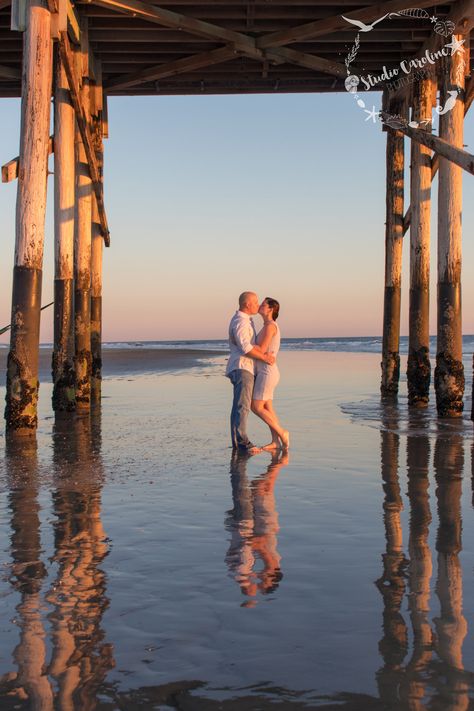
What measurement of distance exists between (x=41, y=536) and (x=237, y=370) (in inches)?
180

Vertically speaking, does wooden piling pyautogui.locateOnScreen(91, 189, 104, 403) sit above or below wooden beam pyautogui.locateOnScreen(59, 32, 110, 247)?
below

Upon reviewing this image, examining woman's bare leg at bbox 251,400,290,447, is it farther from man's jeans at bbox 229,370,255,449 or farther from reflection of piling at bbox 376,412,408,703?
reflection of piling at bbox 376,412,408,703

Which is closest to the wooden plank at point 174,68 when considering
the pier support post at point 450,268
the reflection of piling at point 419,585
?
the pier support post at point 450,268

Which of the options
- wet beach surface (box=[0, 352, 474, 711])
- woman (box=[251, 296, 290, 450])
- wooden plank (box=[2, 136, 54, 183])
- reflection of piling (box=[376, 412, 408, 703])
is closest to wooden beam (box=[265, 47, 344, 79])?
wooden plank (box=[2, 136, 54, 183])

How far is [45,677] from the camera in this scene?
2949mm

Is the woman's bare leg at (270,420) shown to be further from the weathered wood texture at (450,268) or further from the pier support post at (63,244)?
the pier support post at (63,244)

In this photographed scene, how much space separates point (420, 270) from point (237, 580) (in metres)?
11.2

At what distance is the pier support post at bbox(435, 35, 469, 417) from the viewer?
484 inches

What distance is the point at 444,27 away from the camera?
13.2 metres

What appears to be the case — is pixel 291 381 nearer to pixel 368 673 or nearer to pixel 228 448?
pixel 228 448

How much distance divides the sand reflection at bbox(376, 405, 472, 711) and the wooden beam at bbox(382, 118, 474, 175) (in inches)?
144

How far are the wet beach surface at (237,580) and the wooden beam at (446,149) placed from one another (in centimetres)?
318

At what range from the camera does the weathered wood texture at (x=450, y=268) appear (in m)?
12.3

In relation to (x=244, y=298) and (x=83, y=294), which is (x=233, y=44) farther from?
(x=244, y=298)
